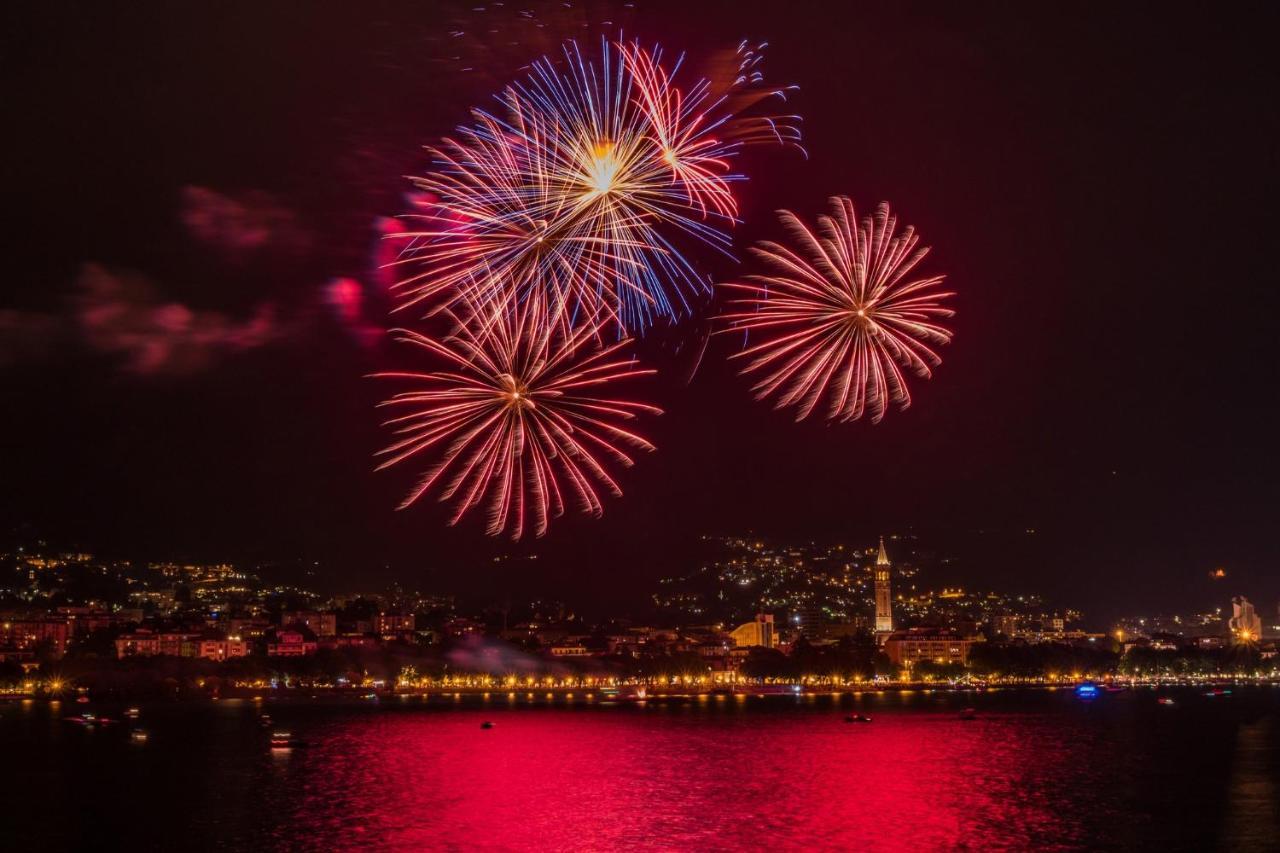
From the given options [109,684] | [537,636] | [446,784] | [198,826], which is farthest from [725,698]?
[198,826]

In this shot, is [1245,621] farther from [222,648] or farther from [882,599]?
[222,648]

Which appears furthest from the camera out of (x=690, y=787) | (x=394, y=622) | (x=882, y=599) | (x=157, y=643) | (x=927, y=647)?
(x=882, y=599)

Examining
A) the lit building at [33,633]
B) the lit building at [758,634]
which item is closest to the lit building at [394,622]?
the lit building at [33,633]

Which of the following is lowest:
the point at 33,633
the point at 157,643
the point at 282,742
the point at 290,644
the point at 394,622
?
the point at 282,742

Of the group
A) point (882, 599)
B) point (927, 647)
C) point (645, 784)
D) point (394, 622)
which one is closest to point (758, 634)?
point (882, 599)

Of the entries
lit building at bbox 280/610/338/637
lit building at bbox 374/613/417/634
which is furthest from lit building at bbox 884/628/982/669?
lit building at bbox 280/610/338/637

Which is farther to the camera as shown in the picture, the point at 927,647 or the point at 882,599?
the point at 882,599

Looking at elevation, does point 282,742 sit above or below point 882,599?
below
